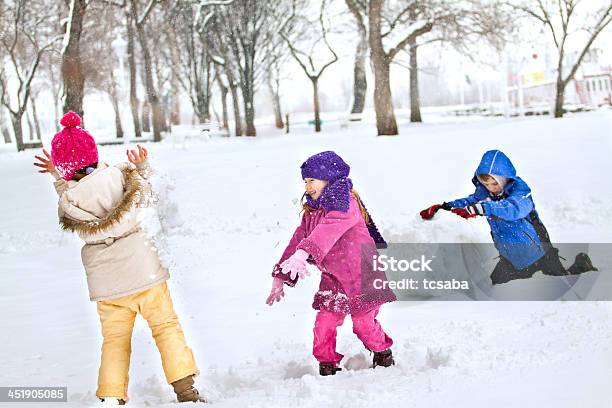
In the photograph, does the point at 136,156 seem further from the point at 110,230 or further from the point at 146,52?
the point at 146,52

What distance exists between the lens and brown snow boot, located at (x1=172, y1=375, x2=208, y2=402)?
3686mm

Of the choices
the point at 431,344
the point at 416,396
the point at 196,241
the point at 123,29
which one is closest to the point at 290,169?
the point at 196,241

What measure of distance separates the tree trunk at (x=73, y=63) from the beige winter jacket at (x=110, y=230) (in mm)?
16268

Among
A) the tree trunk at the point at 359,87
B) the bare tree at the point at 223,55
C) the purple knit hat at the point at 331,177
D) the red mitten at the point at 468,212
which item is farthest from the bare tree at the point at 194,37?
the purple knit hat at the point at 331,177

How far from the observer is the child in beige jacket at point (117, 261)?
3.71m

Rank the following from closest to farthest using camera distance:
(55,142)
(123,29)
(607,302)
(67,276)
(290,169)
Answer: (55,142)
(607,302)
(67,276)
(290,169)
(123,29)

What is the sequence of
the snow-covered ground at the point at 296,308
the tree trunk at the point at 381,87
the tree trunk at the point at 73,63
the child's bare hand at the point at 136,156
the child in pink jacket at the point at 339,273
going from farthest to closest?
the tree trunk at the point at 381,87 → the tree trunk at the point at 73,63 → the child's bare hand at the point at 136,156 → the child in pink jacket at the point at 339,273 → the snow-covered ground at the point at 296,308

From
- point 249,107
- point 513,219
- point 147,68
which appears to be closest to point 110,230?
point 513,219

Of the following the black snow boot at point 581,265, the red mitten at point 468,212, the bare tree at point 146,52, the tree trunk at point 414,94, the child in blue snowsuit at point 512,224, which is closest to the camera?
the red mitten at point 468,212

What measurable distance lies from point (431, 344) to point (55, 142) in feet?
8.03

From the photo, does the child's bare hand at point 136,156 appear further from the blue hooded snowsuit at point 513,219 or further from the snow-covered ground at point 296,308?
the blue hooded snowsuit at point 513,219

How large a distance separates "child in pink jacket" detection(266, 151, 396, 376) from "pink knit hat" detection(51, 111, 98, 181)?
46.8 inches

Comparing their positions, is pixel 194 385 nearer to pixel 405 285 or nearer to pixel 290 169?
pixel 405 285

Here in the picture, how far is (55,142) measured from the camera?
Answer: 386 cm
